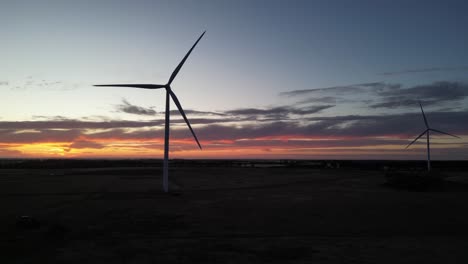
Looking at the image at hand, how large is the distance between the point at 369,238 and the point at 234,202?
1338 centimetres

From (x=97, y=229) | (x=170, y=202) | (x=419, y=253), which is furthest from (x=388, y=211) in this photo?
(x=97, y=229)

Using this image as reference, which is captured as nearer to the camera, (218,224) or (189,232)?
(189,232)

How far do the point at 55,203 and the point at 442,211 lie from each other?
29917 mm

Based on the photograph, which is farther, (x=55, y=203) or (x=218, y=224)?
(x=55, y=203)

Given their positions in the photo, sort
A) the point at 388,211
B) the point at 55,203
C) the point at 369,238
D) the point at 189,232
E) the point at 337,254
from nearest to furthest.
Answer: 1. the point at 337,254
2. the point at 369,238
3. the point at 189,232
4. the point at 388,211
5. the point at 55,203

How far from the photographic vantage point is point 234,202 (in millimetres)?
28266

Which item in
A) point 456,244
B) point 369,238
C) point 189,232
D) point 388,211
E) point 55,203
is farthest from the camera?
point 55,203

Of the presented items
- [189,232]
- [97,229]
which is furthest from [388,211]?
[97,229]

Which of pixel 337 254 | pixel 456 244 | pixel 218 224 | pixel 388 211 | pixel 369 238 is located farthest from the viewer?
pixel 388 211

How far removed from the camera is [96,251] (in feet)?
46.7

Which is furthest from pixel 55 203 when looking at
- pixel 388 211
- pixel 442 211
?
pixel 442 211

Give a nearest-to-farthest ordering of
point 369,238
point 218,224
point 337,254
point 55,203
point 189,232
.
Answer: point 337,254
point 369,238
point 189,232
point 218,224
point 55,203

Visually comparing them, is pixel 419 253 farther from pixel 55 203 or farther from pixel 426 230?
pixel 55 203

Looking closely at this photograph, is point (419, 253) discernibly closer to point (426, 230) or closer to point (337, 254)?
point (337, 254)
